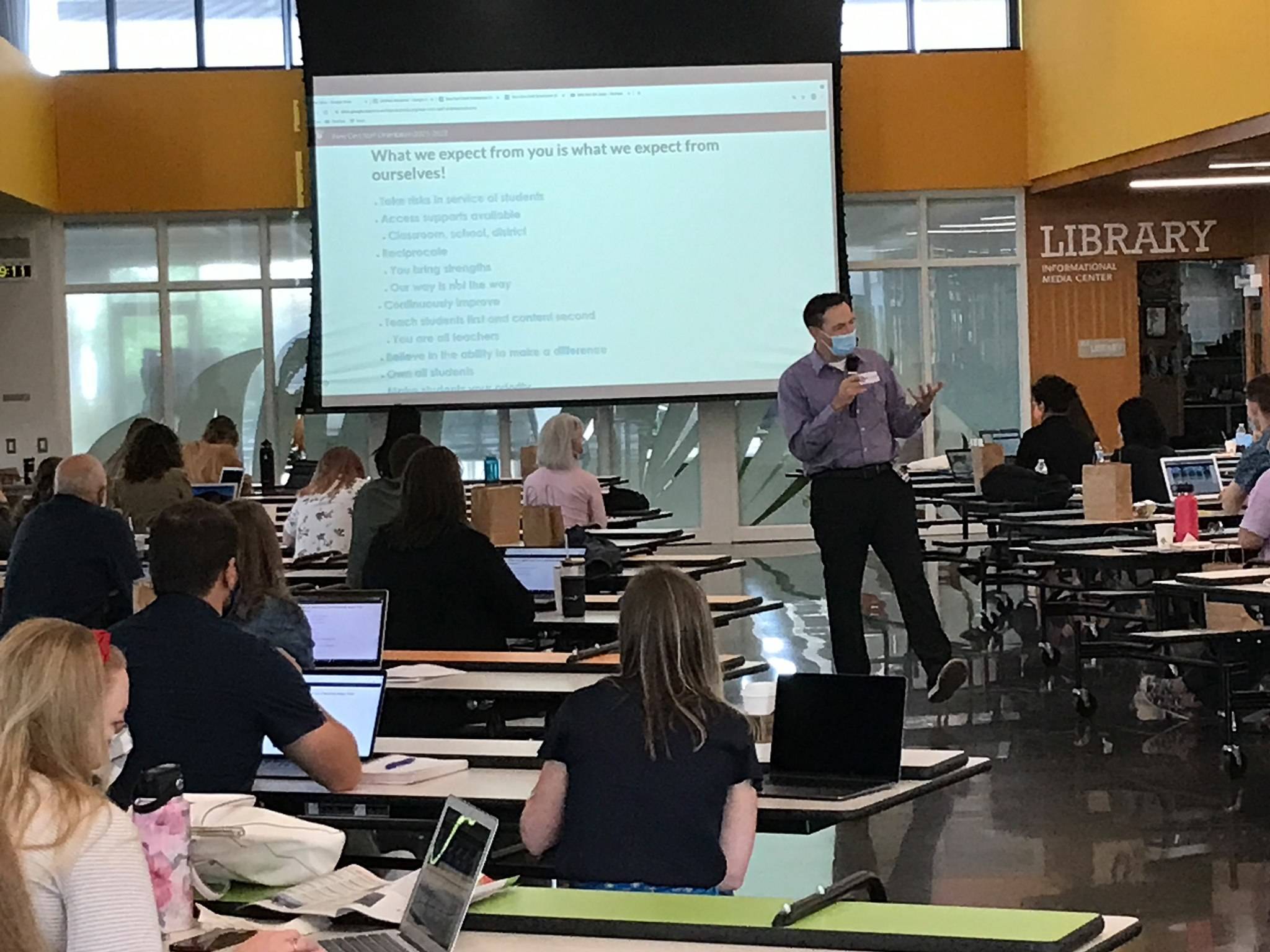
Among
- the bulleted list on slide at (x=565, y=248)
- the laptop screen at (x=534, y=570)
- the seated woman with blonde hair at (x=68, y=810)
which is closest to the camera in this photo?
the seated woman with blonde hair at (x=68, y=810)

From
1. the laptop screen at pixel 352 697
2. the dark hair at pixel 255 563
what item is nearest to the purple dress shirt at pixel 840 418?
the dark hair at pixel 255 563

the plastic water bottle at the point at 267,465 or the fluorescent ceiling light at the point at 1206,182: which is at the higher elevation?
the fluorescent ceiling light at the point at 1206,182

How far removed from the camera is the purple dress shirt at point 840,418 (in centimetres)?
704

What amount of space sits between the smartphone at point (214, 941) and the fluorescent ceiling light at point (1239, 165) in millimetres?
12954

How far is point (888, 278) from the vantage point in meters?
17.1

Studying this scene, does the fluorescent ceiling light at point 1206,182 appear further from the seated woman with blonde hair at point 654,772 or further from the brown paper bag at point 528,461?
the seated woman with blonde hair at point 654,772

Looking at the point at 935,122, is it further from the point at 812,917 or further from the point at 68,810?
the point at 68,810

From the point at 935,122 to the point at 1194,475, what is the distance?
7.80m

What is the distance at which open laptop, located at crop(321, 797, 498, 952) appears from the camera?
2623 mm

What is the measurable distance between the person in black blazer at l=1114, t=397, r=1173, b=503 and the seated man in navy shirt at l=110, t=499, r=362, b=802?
697 centimetres

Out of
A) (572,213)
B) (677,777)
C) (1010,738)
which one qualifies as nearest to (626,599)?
(677,777)

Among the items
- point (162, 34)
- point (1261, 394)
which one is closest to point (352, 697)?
point (1261, 394)

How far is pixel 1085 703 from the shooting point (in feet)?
25.7

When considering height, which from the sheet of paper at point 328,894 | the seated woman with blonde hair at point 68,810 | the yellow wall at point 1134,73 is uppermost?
the yellow wall at point 1134,73
